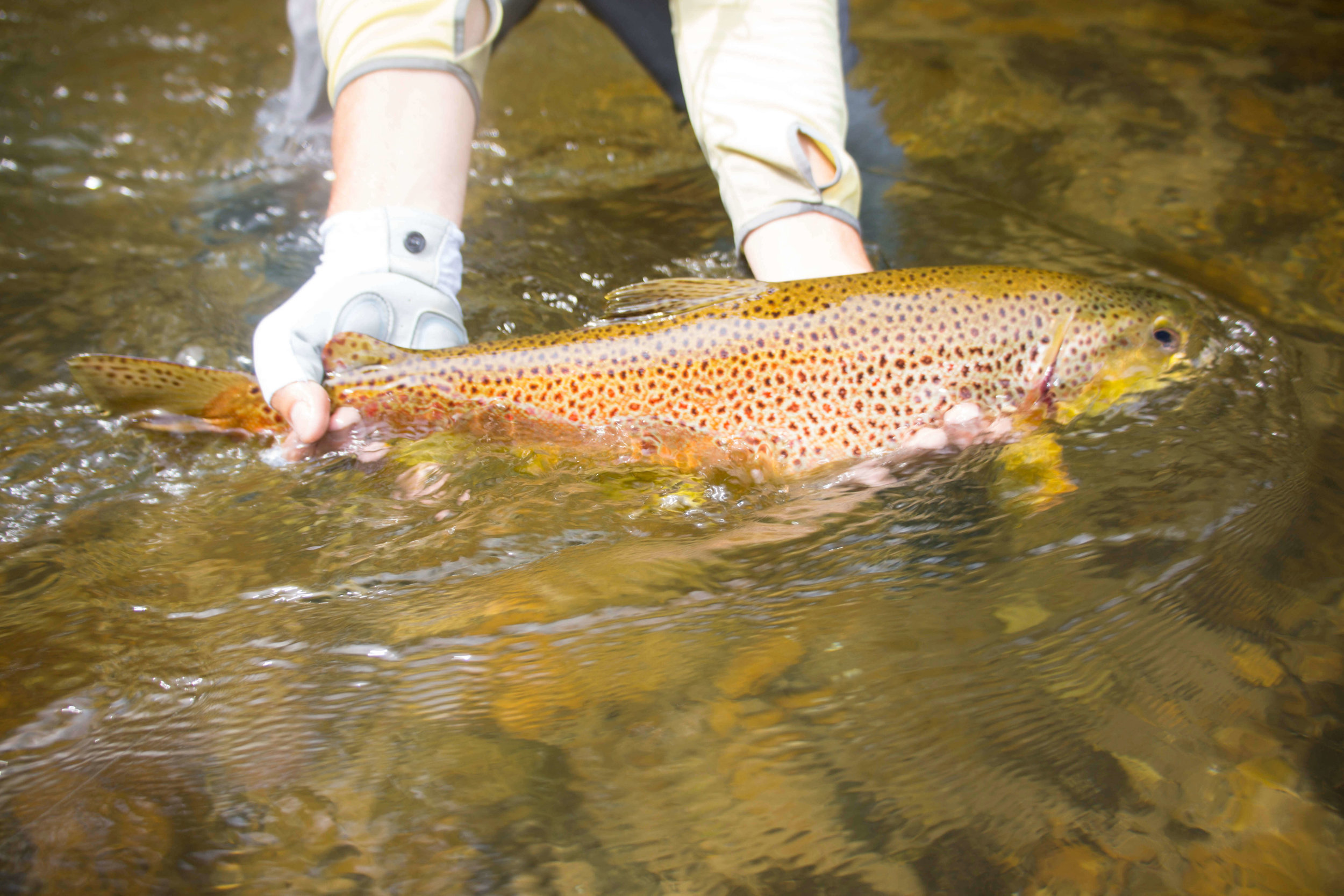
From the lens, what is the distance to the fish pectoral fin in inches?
88.8

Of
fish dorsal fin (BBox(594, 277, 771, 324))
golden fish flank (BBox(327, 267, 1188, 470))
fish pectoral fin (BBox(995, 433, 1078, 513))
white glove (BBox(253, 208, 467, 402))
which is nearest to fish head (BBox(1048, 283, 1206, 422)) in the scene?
golden fish flank (BBox(327, 267, 1188, 470))

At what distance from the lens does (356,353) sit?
2.40m

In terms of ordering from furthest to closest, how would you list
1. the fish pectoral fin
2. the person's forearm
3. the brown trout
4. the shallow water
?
the person's forearm, the brown trout, the fish pectoral fin, the shallow water

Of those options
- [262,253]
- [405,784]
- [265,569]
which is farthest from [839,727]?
[262,253]

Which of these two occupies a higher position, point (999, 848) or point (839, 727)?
point (839, 727)

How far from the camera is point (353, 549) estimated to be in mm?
2201

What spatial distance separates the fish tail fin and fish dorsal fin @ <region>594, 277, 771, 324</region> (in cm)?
106

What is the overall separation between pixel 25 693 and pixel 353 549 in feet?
2.38

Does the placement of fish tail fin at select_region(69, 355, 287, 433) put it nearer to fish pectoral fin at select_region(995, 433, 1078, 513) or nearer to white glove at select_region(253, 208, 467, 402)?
white glove at select_region(253, 208, 467, 402)

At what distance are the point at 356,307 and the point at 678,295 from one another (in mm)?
961

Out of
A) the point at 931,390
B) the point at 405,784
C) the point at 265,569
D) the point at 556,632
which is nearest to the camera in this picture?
the point at 405,784

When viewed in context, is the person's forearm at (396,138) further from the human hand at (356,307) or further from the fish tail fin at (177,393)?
the fish tail fin at (177,393)

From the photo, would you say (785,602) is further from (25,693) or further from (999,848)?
(25,693)

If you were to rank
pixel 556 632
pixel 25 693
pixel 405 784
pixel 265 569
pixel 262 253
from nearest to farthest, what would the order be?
pixel 405 784
pixel 25 693
pixel 556 632
pixel 265 569
pixel 262 253
